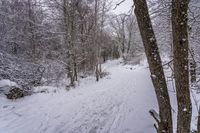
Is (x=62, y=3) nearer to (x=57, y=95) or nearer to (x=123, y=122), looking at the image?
(x=57, y=95)

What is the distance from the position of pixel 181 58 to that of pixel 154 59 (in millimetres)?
440

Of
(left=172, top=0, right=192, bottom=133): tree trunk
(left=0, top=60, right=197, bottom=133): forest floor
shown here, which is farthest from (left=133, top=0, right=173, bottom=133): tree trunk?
(left=0, top=60, right=197, bottom=133): forest floor

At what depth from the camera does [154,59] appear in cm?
275

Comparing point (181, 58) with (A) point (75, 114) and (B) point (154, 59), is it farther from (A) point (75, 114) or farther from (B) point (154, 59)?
(A) point (75, 114)

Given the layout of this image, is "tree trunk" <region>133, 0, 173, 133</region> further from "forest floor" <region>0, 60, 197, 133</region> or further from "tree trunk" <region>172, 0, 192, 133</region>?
"forest floor" <region>0, 60, 197, 133</region>

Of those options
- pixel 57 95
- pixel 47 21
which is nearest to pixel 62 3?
pixel 47 21

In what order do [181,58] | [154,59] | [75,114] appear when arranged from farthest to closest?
[75,114] < [154,59] < [181,58]

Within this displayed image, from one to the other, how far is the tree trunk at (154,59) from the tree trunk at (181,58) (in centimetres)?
30

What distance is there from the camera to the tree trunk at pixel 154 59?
2686 mm

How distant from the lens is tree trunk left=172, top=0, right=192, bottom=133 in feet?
7.55

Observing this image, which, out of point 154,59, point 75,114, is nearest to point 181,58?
point 154,59

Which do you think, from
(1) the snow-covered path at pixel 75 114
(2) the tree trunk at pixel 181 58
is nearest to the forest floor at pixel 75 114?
(1) the snow-covered path at pixel 75 114

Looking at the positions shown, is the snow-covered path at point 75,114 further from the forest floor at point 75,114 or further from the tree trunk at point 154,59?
the tree trunk at point 154,59

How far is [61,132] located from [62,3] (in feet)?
24.4
